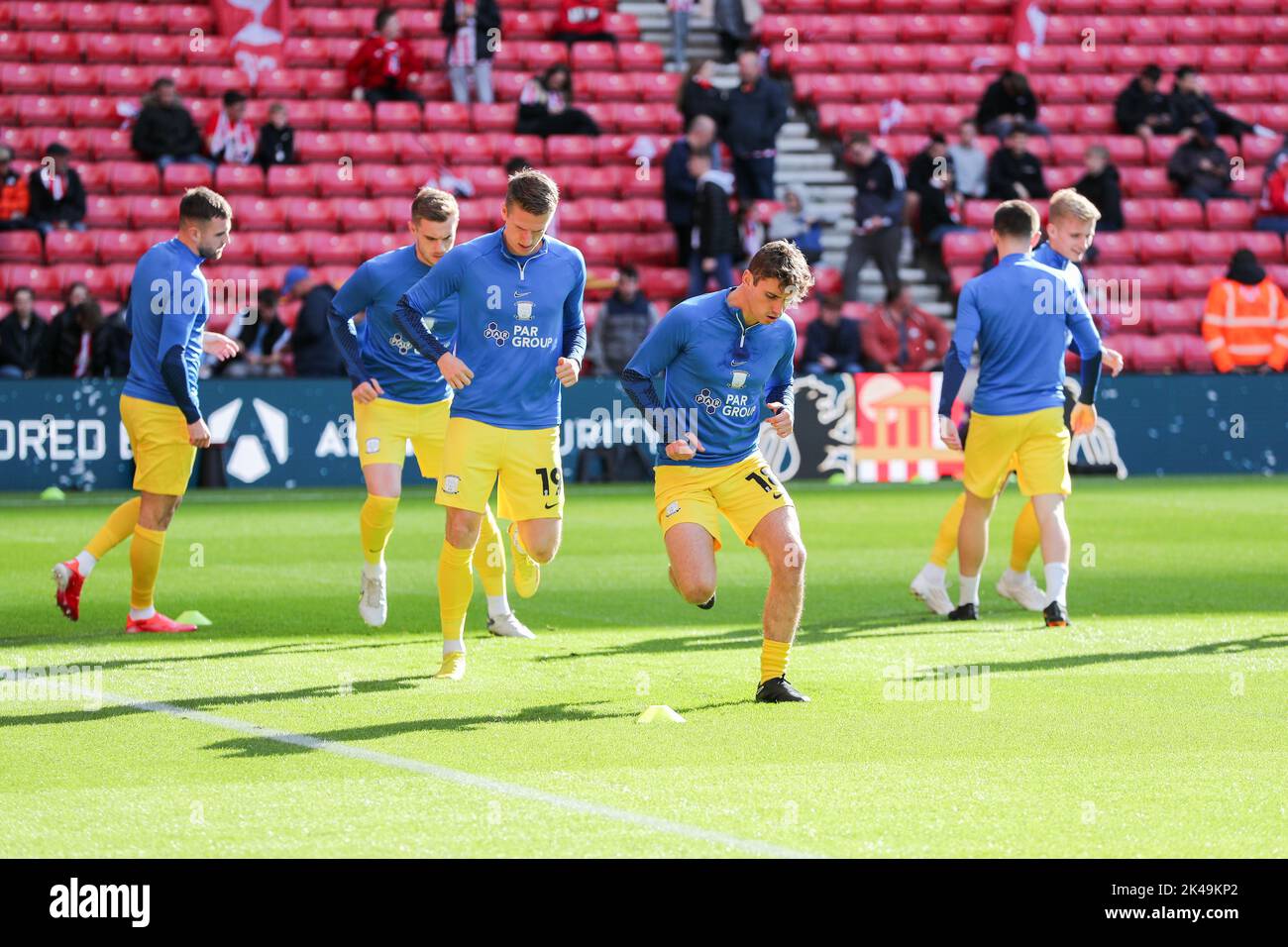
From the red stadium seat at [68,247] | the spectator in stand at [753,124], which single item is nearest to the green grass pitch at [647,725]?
the red stadium seat at [68,247]

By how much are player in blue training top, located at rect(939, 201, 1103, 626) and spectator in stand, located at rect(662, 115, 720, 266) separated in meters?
12.9

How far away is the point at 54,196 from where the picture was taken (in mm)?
23359

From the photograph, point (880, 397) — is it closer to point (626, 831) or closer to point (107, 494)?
point (107, 494)

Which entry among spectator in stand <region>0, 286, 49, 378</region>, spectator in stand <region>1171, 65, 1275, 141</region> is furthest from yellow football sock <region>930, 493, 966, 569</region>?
spectator in stand <region>1171, 65, 1275, 141</region>

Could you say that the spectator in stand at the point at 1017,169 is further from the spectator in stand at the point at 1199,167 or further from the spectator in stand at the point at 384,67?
the spectator in stand at the point at 384,67

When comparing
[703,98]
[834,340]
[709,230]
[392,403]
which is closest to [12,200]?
[709,230]

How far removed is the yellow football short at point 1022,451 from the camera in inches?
433

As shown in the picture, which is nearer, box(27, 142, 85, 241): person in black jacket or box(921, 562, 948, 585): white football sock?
box(921, 562, 948, 585): white football sock

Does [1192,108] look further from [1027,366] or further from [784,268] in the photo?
[784,268]

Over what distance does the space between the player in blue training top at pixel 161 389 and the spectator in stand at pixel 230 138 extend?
14423mm

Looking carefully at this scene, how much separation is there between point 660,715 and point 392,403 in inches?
137

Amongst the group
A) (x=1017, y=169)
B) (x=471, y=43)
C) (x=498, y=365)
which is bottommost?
(x=498, y=365)

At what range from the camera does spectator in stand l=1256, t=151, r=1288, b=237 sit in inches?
1066

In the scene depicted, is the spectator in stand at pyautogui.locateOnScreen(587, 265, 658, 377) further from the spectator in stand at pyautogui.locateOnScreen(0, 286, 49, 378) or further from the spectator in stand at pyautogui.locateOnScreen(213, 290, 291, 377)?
the spectator in stand at pyautogui.locateOnScreen(0, 286, 49, 378)
